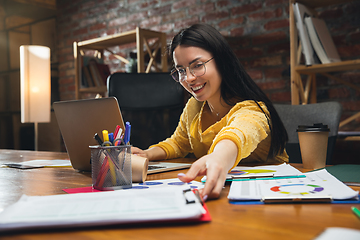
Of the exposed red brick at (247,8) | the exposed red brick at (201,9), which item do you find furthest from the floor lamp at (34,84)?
the exposed red brick at (247,8)

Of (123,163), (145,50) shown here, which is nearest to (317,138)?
(123,163)

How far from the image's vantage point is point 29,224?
0.39 meters

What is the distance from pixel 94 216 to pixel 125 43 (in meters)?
2.82

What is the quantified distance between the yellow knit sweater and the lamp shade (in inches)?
70.2

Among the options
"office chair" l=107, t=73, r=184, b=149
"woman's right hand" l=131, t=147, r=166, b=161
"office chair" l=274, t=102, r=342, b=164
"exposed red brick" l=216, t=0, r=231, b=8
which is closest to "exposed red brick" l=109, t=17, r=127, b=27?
"exposed red brick" l=216, t=0, r=231, b=8

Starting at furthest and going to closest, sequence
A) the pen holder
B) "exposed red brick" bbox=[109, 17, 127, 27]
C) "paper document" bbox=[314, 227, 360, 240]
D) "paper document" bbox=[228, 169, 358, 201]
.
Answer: "exposed red brick" bbox=[109, 17, 127, 27]
the pen holder
"paper document" bbox=[228, 169, 358, 201]
"paper document" bbox=[314, 227, 360, 240]

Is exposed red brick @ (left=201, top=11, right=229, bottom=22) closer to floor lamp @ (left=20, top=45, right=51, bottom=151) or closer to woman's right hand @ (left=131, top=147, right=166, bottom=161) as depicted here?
floor lamp @ (left=20, top=45, right=51, bottom=151)

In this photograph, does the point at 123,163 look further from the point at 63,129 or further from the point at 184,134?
the point at 184,134

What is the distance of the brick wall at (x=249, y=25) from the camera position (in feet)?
6.67

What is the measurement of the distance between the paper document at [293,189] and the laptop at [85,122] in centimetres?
33

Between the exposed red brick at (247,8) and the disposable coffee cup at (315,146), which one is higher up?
the exposed red brick at (247,8)

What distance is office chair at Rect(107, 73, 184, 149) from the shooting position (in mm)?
1913

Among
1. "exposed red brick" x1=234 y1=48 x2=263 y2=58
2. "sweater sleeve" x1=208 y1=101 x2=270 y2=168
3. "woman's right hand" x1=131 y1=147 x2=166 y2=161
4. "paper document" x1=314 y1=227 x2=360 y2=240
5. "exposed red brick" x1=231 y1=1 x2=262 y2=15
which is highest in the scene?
"exposed red brick" x1=231 y1=1 x2=262 y2=15

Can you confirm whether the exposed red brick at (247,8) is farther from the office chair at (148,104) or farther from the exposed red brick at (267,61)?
the office chair at (148,104)
